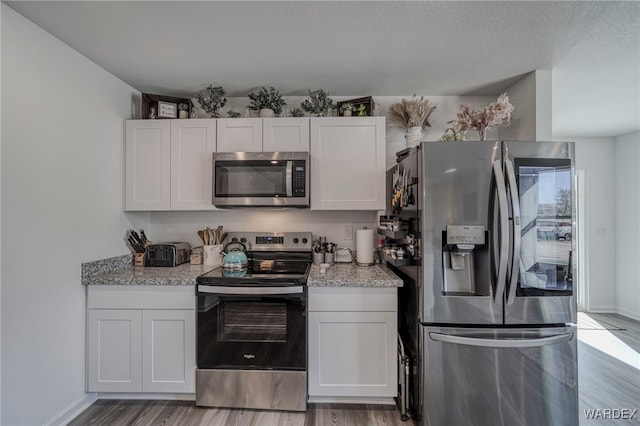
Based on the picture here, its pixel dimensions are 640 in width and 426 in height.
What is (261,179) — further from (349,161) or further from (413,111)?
(413,111)

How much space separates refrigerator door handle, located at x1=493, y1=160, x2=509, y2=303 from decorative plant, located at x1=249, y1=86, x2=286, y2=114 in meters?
1.69

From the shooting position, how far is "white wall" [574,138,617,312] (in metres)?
3.89

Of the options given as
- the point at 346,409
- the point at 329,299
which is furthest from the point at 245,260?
the point at 346,409

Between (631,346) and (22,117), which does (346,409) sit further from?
(631,346)

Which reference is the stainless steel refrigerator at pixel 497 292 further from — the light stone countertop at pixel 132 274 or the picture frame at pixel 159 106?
the picture frame at pixel 159 106

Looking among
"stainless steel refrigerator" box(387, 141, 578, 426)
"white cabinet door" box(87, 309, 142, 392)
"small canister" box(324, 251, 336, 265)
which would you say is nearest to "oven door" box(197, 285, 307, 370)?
"white cabinet door" box(87, 309, 142, 392)

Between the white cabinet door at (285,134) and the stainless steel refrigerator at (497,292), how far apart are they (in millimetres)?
1021

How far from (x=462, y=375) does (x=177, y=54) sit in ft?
8.83

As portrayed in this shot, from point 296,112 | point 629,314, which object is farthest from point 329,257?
point 629,314

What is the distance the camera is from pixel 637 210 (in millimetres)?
3609

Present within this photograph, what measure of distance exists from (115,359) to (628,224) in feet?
19.0

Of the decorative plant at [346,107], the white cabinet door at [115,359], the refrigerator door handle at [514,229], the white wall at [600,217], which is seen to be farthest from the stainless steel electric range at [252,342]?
the white wall at [600,217]

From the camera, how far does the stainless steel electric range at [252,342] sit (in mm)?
→ 1866

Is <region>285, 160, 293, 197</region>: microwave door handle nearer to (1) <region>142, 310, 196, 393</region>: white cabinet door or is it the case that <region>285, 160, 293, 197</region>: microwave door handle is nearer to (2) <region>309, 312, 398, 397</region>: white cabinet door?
(2) <region>309, 312, 398, 397</region>: white cabinet door
